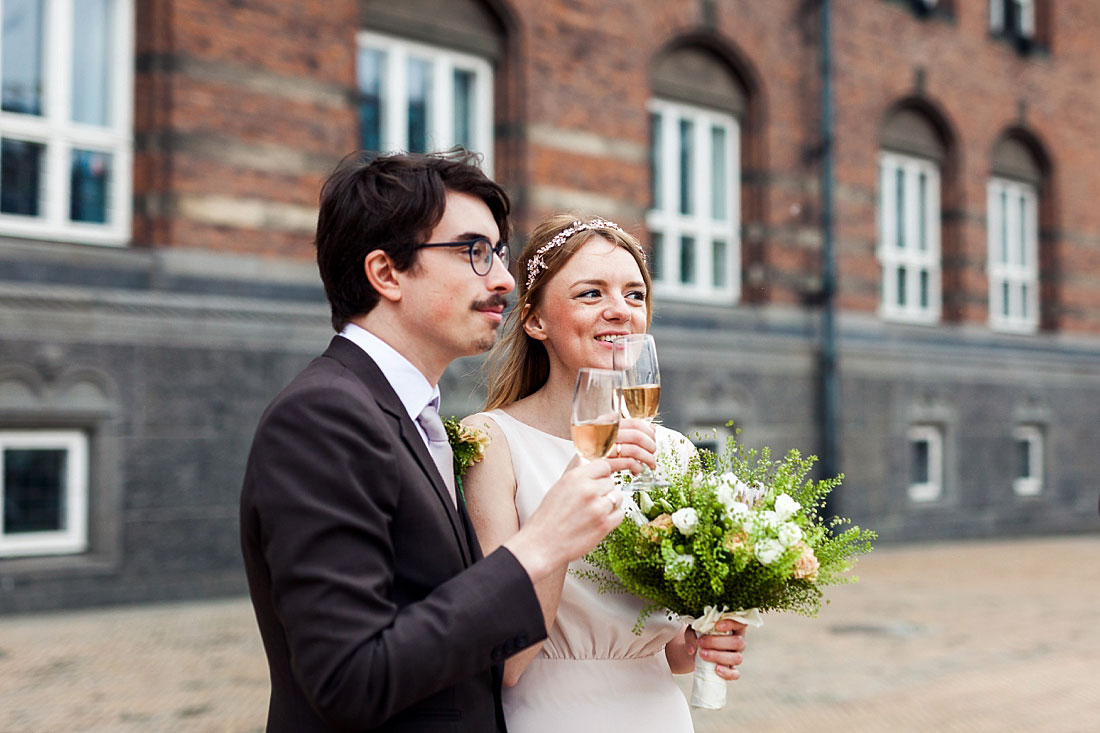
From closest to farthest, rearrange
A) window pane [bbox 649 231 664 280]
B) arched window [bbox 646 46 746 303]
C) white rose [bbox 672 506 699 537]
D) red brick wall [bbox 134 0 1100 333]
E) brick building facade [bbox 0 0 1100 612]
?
white rose [bbox 672 506 699 537], brick building facade [bbox 0 0 1100 612], red brick wall [bbox 134 0 1100 333], window pane [bbox 649 231 664 280], arched window [bbox 646 46 746 303]

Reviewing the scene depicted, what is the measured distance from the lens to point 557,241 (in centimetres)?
287

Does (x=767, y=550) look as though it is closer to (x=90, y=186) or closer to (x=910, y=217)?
(x=90, y=186)

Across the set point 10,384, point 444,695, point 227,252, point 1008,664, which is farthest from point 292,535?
point 227,252

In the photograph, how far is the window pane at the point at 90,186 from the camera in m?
10.1

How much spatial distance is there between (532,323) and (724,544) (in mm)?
868

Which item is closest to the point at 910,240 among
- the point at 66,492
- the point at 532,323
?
the point at 66,492

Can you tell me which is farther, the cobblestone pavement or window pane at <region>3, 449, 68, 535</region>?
window pane at <region>3, 449, 68, 535</region>

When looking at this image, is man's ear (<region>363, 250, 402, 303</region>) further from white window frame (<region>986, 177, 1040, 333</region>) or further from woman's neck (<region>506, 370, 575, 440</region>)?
white window frame (<region>986, 177, 1040, 333</region>)

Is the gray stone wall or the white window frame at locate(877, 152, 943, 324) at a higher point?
the white window frame at locate(877, 152, 943, 324)

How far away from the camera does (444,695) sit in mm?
2000

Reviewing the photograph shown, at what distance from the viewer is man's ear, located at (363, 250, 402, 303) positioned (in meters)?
2.11

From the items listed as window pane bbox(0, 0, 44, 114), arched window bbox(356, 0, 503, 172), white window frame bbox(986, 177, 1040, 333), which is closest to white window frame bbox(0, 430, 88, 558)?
window pane bbox(0, 0, 44, 114)

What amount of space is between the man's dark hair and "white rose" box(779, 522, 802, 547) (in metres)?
0.91

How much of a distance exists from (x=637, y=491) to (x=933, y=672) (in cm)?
648
